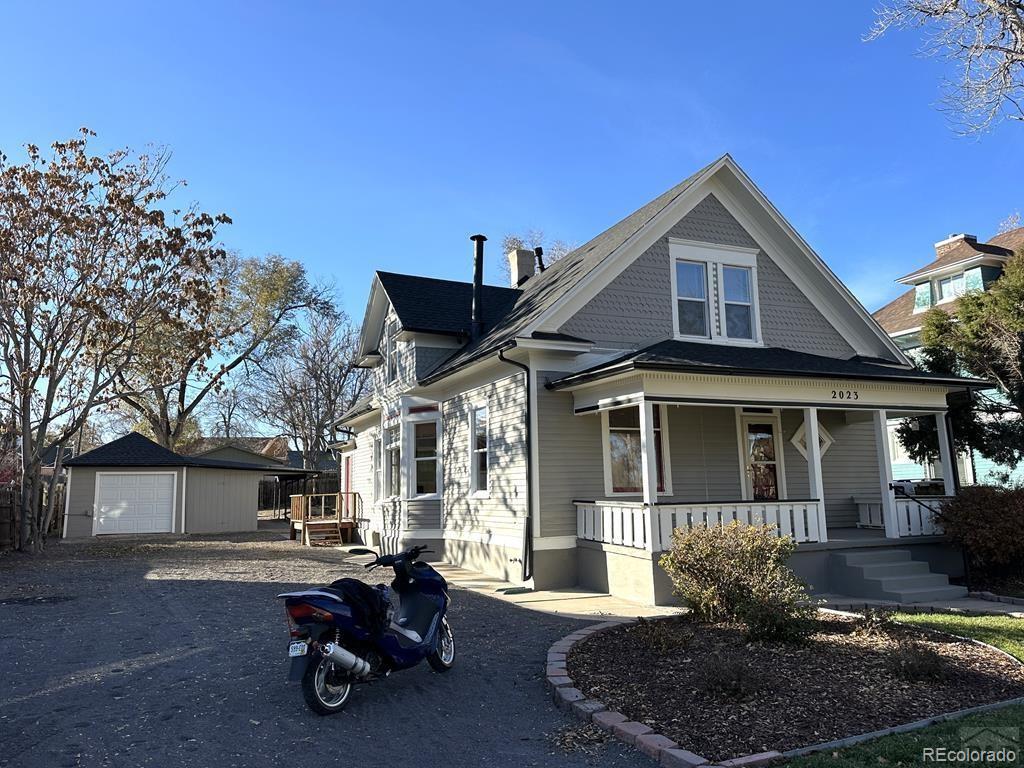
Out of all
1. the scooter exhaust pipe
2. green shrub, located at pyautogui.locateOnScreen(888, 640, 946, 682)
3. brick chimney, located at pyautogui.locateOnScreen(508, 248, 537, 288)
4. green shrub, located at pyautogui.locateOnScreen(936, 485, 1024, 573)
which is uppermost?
brick chimney, located at pyautogui.locateOnScreen(508, 248, 537, 288)

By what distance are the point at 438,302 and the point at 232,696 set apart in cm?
1188

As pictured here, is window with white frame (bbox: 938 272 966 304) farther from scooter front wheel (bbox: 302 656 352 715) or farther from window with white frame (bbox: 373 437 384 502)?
scooter front wheel (bbox: 302 656 352 715)

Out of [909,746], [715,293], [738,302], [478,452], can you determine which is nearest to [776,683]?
[909,746]

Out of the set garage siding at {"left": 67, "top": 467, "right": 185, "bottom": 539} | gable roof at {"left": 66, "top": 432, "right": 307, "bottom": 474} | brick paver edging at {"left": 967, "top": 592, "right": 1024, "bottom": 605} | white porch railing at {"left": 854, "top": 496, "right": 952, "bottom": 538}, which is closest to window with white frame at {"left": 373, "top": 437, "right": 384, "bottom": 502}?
gable roof at {"left": 66, "top": 432, "right": 307, "bottom": 474}

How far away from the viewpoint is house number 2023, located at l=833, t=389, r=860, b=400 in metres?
11.2

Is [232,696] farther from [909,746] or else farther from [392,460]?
[392,460]

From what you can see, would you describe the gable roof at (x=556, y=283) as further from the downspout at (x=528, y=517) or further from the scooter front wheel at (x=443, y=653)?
the scooter front wheel at (x=443, y=653)

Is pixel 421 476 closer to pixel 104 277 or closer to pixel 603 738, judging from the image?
pixel 104 277

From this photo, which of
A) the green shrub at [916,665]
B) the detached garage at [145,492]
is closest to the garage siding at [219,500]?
the detached garage at [145,492]

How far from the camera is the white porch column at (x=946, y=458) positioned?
11867 millimetres

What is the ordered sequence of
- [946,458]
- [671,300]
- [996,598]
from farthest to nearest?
[671,300] → [946,458] → [996,598]

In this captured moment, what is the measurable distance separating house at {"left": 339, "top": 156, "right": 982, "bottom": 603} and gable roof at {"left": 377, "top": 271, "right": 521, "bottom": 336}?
0.07m

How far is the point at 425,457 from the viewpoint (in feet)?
51.3

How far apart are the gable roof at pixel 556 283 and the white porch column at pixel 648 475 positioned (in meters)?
2.57
